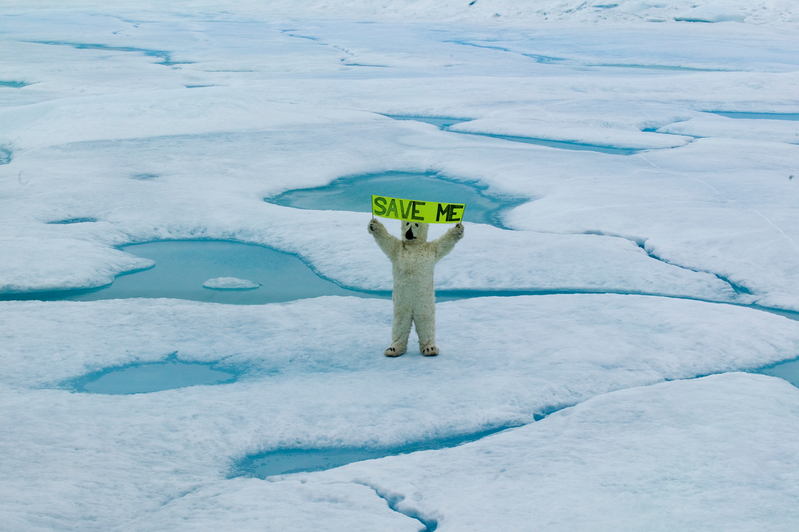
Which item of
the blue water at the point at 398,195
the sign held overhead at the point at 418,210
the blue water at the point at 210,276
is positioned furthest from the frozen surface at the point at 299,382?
the blue water at the point at 398,195

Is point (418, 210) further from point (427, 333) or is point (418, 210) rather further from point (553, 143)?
point (553, 143)

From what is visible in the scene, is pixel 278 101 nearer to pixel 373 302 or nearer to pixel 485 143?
pixel 485 143

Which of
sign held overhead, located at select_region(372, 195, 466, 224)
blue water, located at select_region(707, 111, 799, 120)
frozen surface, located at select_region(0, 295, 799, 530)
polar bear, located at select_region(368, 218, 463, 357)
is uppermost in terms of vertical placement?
sign held overhead, located at select_region(372, 195, 466, 224)

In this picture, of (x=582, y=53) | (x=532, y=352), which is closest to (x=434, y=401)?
(x=532, y=352)

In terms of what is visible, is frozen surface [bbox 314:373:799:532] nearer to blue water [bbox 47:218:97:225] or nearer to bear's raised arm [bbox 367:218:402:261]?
bear's raised arm [bbox 367:218:402:261]

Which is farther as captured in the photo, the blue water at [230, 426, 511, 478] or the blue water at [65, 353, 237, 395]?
the blue water at [65, 353, 237, 395]

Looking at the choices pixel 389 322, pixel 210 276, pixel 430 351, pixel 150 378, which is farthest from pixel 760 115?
pixel 150 378

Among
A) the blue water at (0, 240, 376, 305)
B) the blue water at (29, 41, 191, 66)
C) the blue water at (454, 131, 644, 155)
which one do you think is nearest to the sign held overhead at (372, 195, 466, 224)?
the blue water at (0, 240, 376, 305)
